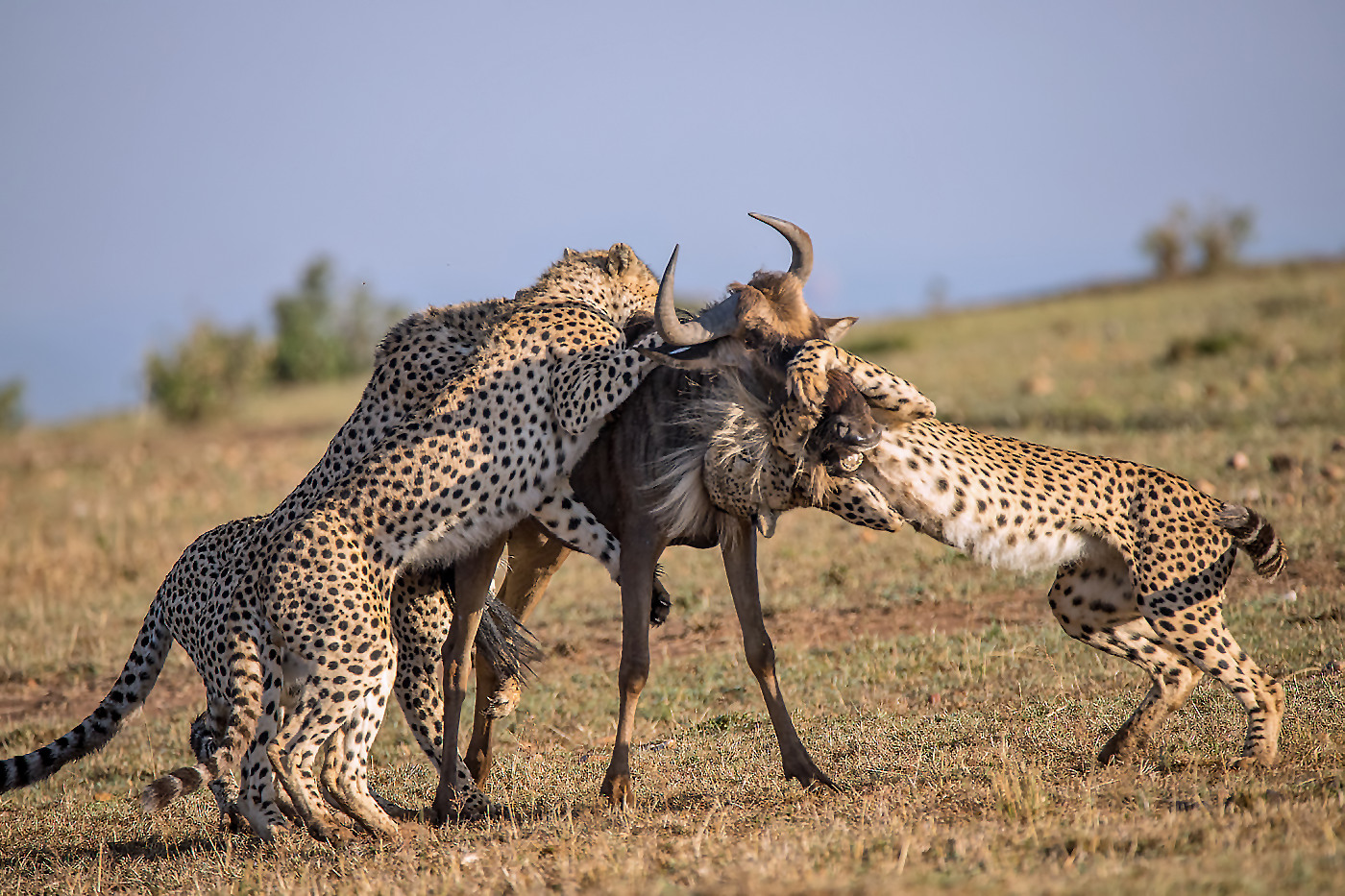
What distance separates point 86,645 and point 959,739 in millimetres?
5901

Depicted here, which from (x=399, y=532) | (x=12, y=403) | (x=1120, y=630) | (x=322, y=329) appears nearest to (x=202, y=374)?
(x=12, y=403)

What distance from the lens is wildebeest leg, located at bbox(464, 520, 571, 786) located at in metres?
5.78

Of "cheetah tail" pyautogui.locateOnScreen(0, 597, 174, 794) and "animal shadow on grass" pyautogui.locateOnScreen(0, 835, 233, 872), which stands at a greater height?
"cheetah tail" pyautogui.locateOnScreen(0, 597, 174, 794)

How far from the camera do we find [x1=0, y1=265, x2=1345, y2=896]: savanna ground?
153 inches

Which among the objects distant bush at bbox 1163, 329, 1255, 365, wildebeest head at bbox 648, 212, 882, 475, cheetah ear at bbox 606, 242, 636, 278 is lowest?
distant bush at bbox 1163, 329, 1255, 365

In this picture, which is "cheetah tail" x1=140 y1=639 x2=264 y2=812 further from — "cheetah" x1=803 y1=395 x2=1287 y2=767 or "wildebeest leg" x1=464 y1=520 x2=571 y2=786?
"cheetah" x1=803 y1=395 x2=1287 y2=767

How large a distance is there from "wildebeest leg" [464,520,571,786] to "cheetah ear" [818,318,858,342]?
1.56 metres

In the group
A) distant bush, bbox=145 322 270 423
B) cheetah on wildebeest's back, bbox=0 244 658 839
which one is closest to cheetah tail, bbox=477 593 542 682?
cheetah on wildebeest's back, bbox=0 244 658 839

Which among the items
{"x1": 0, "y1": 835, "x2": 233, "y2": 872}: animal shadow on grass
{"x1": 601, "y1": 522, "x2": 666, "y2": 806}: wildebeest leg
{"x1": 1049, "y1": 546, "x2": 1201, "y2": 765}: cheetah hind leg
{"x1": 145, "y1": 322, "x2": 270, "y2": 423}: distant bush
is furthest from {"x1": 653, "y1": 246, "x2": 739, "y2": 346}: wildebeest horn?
{"x1": 145, "y1": 322, "x2": 270, "y2": 423}: distant bush

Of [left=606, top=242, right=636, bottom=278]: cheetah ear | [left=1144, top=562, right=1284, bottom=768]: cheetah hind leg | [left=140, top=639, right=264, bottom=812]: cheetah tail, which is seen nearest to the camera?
[left=140, top=639, right=264, bottom=812]: cheetah tail

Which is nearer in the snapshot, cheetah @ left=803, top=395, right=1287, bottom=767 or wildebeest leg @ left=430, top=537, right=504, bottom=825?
cheetah @ left=803, top=395, right=1287, bottom=767

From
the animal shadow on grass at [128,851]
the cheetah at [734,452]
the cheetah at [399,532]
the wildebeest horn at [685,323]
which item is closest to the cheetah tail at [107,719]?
the animal shadow on grass at [128,851]

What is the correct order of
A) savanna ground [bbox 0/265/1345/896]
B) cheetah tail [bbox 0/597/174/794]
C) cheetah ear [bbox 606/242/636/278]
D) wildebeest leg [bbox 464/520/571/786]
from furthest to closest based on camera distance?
cheetah ear [bbox 606/242/636/278] < wildebeest leg [bbox 464/520/571/786] < cheetah tail [bbox 0/597/174/794] < savanna ground [bbox 0/265/1345/896]

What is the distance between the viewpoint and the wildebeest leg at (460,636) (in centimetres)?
539
